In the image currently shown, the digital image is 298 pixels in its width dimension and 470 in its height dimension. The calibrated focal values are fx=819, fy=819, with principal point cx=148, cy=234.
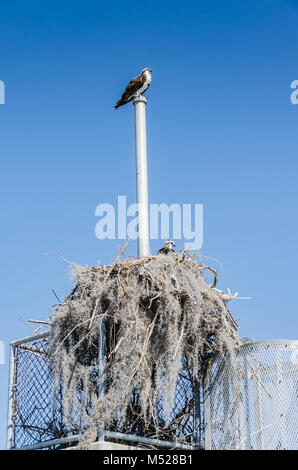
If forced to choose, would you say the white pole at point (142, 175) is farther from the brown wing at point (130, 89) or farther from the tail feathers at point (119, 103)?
the tail feathers at point (119, 103)

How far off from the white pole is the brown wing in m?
0.12

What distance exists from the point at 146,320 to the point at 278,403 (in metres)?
1.59

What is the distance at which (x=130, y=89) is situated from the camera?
10.5 m

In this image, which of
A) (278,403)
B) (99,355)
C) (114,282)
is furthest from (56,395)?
(278,403)

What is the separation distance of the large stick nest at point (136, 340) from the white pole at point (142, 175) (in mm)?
737

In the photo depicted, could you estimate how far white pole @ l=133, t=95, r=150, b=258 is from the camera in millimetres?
9523

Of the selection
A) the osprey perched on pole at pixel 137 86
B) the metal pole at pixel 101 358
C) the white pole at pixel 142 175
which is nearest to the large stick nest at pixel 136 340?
the metal pole at pixel 101 358

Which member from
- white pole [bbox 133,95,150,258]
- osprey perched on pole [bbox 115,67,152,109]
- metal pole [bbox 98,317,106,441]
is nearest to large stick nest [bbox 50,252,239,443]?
metal pole [bbox 98,317,106,441]

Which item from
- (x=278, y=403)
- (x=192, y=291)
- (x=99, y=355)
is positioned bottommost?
(x=278, y=403)

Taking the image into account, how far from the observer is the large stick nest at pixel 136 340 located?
27.1 ft

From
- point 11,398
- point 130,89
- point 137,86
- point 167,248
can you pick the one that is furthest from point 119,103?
point 11,398

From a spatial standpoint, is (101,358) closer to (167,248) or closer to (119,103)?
(167,248)
